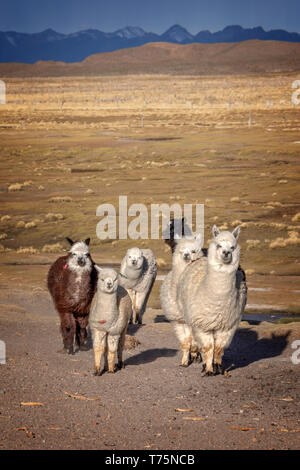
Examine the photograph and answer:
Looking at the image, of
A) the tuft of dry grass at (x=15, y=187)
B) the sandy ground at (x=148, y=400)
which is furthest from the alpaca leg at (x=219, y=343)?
the tuft of dry grass at (x=15, y=187)

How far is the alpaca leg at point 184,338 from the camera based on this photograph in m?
9.29

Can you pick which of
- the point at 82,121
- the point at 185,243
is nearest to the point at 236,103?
the point at 82,121

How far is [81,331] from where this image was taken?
10008 mm

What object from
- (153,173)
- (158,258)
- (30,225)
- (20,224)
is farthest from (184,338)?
(153,173)

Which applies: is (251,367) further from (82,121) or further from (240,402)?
(82,121)

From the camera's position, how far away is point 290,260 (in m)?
19.8

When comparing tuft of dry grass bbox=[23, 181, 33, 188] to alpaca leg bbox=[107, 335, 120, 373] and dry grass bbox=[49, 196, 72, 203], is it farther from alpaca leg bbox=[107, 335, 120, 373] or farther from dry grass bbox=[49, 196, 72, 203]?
alpaca leg bbox=[107, 335, 120, 373]

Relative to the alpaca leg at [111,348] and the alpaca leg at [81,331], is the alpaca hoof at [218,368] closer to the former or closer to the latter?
the alpaca leg at [111,348]

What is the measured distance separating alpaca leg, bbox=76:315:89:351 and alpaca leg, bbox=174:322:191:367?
4.27ft

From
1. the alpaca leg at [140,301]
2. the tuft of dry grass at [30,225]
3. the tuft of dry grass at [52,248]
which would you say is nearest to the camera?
the alpaca leg at [140,301]

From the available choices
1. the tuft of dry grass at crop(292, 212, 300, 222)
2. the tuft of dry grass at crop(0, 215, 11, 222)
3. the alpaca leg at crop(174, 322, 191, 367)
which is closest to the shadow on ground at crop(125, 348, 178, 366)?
the alpaca leg at crop(174, 322, 191, 367)

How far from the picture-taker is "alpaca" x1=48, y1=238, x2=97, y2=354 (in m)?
9.38

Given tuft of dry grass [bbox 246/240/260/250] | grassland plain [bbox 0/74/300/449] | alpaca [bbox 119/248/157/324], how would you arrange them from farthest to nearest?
1. tuft of dry grass [bbox 246/240/260/250]
2. alpaca [bbox 119/248/157/324]
3. grassland plain [bbox 0/74/300/449]
